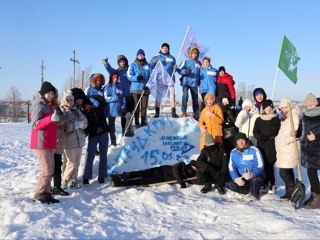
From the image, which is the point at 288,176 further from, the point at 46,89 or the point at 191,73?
the point at 46,89

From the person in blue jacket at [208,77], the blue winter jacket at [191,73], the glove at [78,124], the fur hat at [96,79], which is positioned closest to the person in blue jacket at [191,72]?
the blue winter jacket at [191,73]

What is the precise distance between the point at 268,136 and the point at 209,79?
8.63 feet

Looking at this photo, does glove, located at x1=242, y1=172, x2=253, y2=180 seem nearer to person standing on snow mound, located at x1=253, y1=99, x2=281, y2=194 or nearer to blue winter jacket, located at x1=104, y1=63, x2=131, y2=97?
person standing on snow mound, located at x1=253, y1=99, x2=281, y2=194

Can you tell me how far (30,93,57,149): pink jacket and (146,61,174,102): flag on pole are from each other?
3421 mm

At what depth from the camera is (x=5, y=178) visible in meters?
6.99

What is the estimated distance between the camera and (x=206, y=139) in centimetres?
623

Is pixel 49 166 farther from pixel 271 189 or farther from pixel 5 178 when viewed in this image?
pixel 271 189

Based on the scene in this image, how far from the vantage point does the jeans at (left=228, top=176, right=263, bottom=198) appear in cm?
564

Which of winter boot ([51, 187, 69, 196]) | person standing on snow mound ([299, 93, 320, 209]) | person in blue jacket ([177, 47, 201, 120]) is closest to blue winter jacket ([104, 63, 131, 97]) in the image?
person in blue jacket ([177, 47, 201, 120])

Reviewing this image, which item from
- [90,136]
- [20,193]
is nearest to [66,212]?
[20,193]

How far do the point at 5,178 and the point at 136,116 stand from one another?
3.32 metres

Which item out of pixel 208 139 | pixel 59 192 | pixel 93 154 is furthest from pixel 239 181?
pixel 59 192

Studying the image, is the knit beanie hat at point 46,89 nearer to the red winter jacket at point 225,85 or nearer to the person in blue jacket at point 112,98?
the person in blue jacket at point 112,98

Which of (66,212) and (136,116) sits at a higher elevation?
(136,116)
